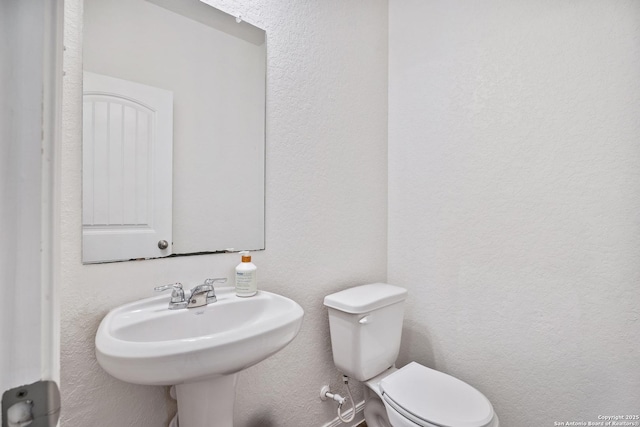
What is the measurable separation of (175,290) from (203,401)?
1.09 feet

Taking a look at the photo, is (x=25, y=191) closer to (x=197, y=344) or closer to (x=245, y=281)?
(x=197, y=344)

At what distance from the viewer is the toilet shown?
1.06 meters

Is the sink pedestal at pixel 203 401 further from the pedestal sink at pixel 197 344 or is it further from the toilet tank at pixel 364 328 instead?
the toilet tank at pixel 364 328

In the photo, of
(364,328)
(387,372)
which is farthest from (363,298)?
(387,372)

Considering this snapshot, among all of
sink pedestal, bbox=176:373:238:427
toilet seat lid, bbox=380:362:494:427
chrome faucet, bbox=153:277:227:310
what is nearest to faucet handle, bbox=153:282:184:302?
chrome faucet, bbox=153:277:227:310

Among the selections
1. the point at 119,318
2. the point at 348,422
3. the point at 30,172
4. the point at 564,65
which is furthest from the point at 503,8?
the point at 348,422

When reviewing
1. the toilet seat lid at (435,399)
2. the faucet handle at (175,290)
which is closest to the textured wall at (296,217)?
the faucet handle at (175,290)

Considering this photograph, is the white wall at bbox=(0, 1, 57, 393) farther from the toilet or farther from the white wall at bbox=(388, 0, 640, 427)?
the white wall at bbox=(388, 0, 640, 427)

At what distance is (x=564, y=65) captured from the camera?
4.03 ft

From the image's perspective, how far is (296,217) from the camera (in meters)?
1.36

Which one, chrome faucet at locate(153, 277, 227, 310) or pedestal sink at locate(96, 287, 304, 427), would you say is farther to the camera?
chrome faucet at locate(153, 277, 227, 310)

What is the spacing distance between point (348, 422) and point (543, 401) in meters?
0.87

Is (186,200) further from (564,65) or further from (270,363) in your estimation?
(564,65)

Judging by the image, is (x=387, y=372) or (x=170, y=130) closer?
(x=170, y=130)
